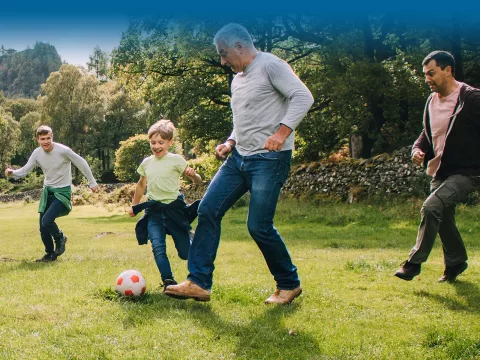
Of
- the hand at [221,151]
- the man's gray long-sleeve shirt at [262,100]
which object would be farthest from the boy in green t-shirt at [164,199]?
the man's gray long-sleeve shirt at [262,100]

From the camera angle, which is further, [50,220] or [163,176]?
[50,220]

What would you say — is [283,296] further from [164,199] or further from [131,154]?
[131,154]

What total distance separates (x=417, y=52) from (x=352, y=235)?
885 cm

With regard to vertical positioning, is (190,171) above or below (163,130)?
below

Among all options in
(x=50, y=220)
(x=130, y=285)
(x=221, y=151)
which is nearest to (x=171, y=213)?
(x=130, y=285)

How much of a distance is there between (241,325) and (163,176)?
96.0 inches

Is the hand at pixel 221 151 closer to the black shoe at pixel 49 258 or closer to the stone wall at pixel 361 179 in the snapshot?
the black shoe at pixel 49 258

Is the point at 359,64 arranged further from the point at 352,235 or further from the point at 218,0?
the point at 218,0

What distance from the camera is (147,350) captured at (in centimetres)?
375

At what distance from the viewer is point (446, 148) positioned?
5.77 m

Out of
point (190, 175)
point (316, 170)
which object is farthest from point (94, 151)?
point (190, 175)

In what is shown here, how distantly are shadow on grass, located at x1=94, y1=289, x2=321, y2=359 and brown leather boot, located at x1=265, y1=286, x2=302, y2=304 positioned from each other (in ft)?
0.25

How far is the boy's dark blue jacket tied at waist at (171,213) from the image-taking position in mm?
6199

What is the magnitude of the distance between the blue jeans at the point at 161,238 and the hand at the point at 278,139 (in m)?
2.07
